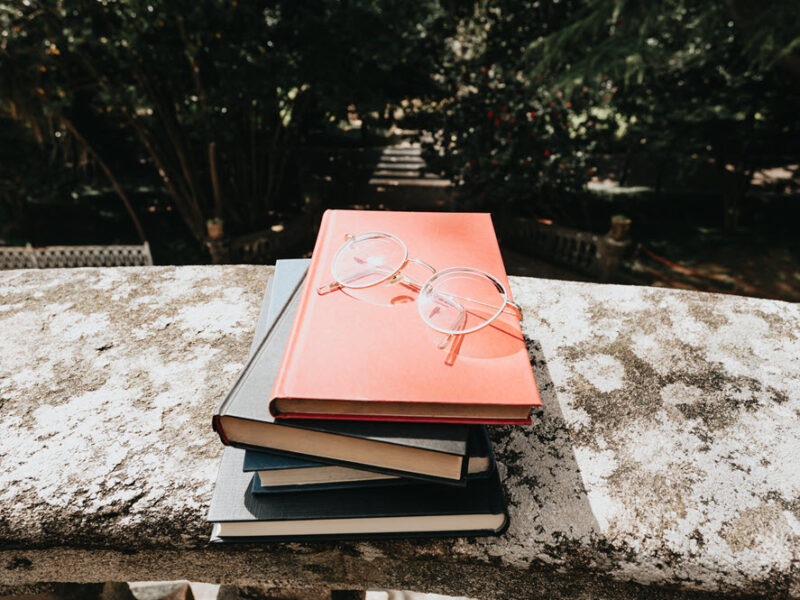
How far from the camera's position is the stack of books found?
0.76 metres

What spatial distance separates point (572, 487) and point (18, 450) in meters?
1.18

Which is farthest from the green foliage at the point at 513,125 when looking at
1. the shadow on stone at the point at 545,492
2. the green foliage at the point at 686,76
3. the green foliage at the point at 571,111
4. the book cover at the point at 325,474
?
the book cover at the point at 325,474

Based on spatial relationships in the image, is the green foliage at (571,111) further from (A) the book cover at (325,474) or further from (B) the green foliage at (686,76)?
(A) the book cover at (325,474)

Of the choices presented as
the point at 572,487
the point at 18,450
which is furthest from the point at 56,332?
the point at 572,487

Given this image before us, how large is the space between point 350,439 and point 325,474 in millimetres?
124

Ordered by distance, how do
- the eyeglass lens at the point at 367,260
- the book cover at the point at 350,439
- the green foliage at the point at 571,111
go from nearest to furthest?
the book cover at the point at 350,439
the eyeglass lens at the point at 367,260
the green foliage at the point at 571,111

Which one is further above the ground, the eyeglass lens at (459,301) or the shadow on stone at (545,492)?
the eyeglass lens at (459,301)

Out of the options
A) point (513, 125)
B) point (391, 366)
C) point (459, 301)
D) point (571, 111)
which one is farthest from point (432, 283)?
point (571, 111)

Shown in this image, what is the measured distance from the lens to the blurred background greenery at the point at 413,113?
5934 millimetres

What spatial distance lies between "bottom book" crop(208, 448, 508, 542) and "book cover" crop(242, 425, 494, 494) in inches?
1.2

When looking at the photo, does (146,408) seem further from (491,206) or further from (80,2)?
(491,206)

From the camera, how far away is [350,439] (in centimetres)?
77

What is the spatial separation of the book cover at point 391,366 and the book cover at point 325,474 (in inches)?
2.9

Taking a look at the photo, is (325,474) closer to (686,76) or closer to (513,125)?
(513,125)
